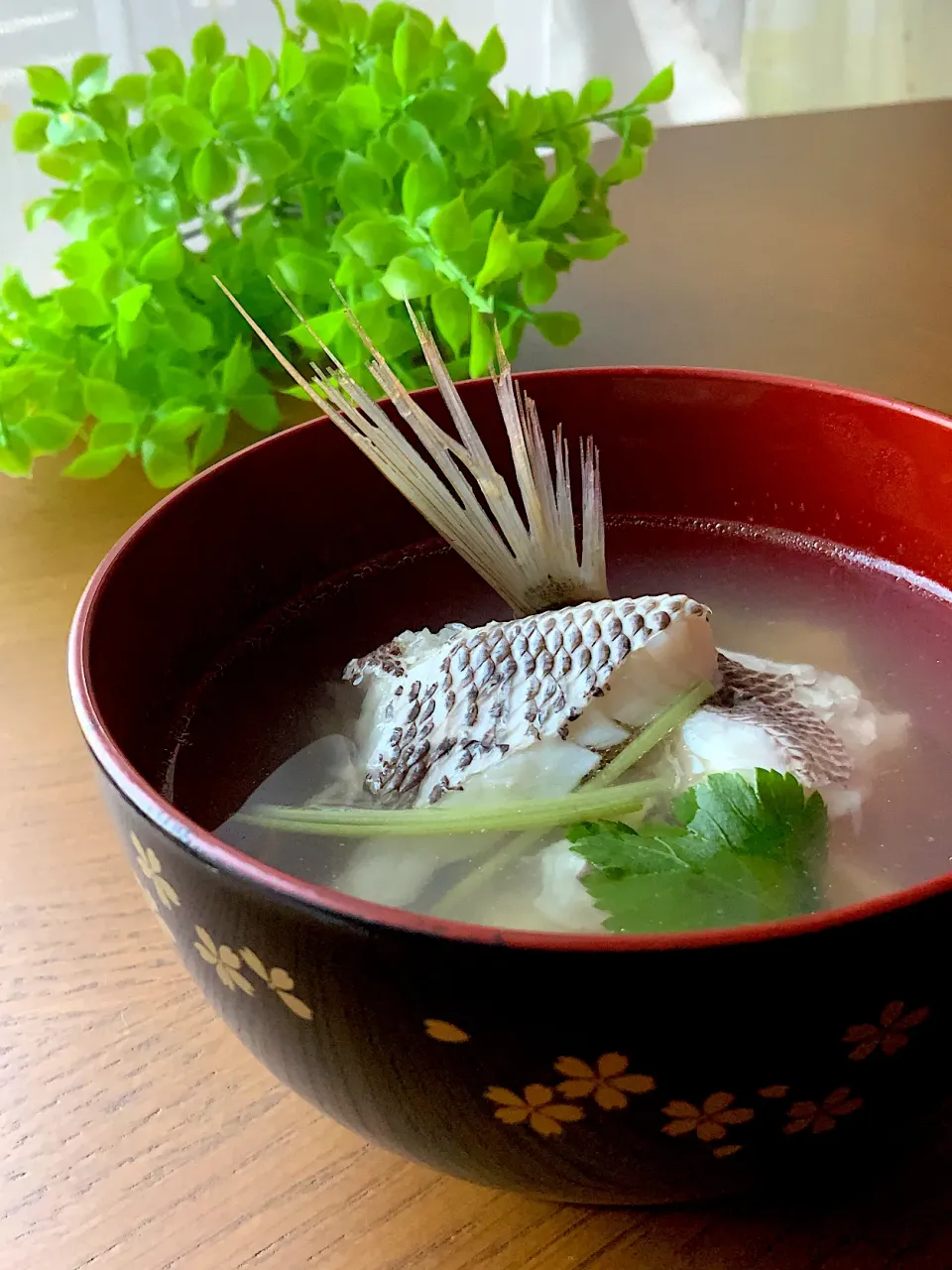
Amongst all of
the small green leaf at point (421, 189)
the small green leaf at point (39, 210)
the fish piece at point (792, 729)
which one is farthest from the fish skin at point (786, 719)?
the small green leaf at point (39, 210)

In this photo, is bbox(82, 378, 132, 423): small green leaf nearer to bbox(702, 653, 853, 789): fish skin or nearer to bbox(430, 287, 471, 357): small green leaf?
bbox(430, 287, 471, 357): small green leaf

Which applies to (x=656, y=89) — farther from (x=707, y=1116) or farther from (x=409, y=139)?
(x=707, y=1116)

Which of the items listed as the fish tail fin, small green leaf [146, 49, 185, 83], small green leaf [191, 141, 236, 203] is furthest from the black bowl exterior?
small green leaf [146, 49, 185, 83]

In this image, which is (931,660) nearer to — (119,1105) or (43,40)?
(119,1105)

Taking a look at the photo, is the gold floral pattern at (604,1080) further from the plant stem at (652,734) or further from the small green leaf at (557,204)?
the small green leaf at (557,204)

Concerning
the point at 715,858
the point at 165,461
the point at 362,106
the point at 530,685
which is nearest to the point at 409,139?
the point at 362,106

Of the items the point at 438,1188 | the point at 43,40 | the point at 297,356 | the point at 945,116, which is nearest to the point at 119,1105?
the point at 438,1188
